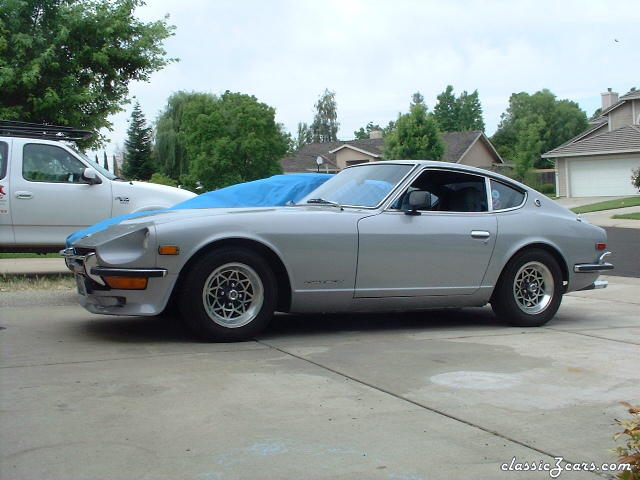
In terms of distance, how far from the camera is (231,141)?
50.9m

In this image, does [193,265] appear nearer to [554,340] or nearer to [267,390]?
[267,390]

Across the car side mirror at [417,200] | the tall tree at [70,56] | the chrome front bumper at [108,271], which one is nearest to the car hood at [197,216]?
the chrome front bumper at [108,271]

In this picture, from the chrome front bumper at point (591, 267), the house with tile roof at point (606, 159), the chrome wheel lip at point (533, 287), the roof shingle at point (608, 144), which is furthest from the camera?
the house with tile roof at point (606, 159)

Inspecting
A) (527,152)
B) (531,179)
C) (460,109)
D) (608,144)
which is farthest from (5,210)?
(460,109)

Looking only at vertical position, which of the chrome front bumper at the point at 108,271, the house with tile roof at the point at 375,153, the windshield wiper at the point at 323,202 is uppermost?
the house with tile roof at the point at 375,153

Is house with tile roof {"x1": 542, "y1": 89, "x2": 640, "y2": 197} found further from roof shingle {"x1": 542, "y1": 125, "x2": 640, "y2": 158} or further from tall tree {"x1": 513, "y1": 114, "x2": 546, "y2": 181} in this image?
tall tree {"x1": 513, "y1": 114, "x2": 546, "y2": 181}

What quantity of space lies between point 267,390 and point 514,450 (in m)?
1.59

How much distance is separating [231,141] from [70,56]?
35898 millimetres

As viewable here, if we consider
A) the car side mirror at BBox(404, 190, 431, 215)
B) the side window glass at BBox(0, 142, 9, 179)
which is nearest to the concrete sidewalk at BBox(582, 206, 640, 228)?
the car side mirror at BBox(404, 190, 431, 215)

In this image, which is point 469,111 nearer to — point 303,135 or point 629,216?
point 303,135

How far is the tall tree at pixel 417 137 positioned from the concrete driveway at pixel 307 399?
121ft

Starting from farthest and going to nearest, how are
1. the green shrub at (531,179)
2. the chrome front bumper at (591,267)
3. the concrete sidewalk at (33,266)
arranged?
the green shrub at (531,179) → the concrete sidewalk at (33,266) → the chrome front bumper at (591,267)

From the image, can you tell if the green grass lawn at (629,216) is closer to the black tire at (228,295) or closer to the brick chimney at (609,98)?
the black tire at (228,295)

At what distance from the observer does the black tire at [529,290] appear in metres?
7.02
